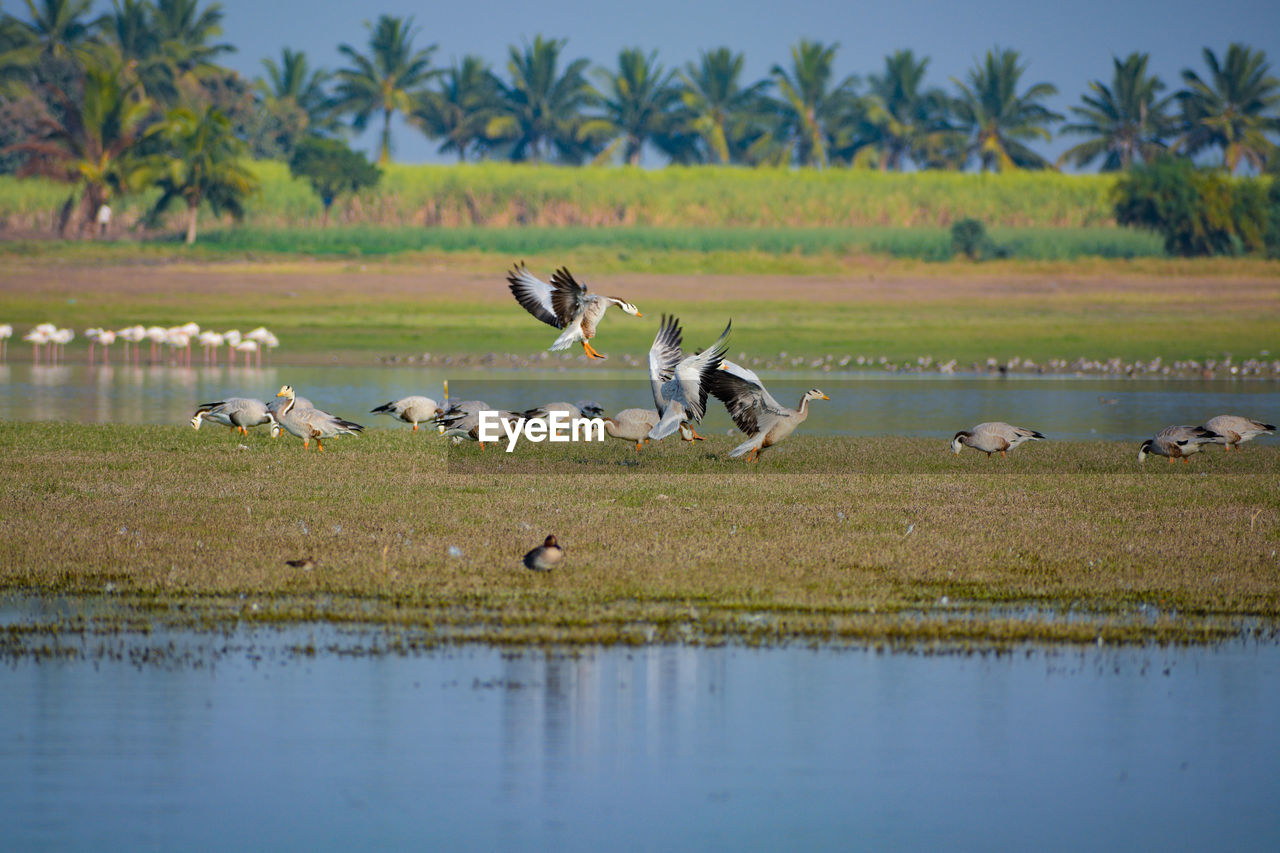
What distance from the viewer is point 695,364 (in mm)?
16672

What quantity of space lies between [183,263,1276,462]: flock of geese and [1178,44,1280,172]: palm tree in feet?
259

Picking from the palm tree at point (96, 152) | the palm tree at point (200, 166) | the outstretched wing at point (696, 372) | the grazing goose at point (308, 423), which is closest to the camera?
the outstretched wing at point (696, 372)

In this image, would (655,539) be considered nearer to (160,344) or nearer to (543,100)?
(160,344)


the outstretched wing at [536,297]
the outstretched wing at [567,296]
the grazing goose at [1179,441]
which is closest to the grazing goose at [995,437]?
the grazing goose at [1179,441]

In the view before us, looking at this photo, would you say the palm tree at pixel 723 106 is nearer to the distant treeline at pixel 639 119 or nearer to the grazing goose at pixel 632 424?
the distant treeline at pixel 639 119

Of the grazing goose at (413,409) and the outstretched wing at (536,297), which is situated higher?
the outstretched wing at (536,297)

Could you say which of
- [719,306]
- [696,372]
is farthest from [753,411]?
[719,306]

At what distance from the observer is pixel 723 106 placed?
10075 centimetres

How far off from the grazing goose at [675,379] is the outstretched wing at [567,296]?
3.44ft

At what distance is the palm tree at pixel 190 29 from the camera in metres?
93.9

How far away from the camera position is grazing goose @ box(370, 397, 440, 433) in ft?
72.4

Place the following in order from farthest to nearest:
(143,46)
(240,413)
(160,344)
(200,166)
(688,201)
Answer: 1. (143,46)
2. (688,201)
3. (200,166)
4. (160,344)
5. (240,413)

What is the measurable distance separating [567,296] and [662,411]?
5.89ft

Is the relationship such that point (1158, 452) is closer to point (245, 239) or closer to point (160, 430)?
point (160, 430)
